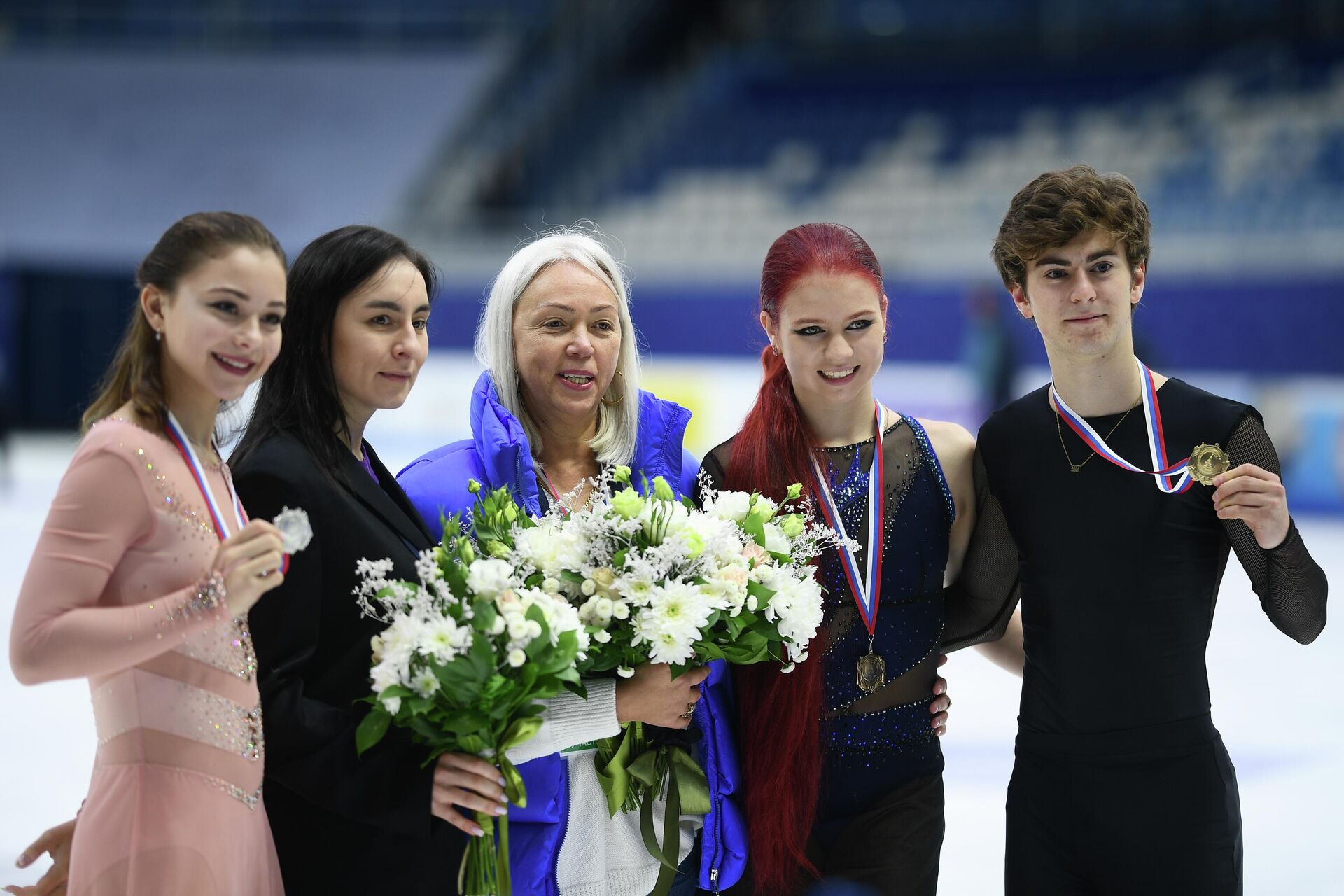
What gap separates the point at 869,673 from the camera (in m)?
2.85

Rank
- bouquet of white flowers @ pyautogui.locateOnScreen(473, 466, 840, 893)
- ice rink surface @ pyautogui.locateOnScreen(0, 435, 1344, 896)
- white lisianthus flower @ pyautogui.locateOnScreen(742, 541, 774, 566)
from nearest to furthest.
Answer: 1. bouquet of white flowers @ pyautogui.locateOnScreen(473, 466, 840, 893)
2. white lisianthus flower @ pyautogui.locateOnScreen(742, 541, 774, 566)
3. ice rink surface @ pyautogui.locateOnScreen(0, 435, 1344, 896)

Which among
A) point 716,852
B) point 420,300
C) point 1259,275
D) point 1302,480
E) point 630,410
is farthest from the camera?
point 1259,275

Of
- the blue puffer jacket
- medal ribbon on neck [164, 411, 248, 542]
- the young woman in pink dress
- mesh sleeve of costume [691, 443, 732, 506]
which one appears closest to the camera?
the young woman in pink dress

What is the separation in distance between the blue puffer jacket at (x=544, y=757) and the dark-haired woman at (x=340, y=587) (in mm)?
184

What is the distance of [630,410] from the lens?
3.05 meters

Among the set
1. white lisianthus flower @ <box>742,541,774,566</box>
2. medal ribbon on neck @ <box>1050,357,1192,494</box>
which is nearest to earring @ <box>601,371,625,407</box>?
white lisianthus flower @ <box>742,541,774,566</box>

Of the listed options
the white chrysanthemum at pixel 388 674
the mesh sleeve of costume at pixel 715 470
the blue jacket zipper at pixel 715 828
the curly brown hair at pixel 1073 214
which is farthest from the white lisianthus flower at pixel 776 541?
the curly brown hair at pixel 1073 214

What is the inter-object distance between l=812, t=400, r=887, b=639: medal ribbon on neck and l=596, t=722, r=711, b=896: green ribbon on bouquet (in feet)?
1.71

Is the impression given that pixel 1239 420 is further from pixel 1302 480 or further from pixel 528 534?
pixel 1302 480

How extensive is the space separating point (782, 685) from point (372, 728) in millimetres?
935

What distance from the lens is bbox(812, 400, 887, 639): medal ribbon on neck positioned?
2.88 m

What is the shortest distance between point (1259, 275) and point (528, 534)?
1234 centimetres

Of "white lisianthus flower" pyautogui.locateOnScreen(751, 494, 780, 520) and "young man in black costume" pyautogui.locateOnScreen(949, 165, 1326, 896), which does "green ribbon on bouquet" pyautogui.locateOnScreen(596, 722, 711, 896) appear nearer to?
"white lisianthus flower" pyautogui.locateOnScreen(751, 494, 780, 520)

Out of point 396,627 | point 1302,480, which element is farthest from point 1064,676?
point 1302,480
